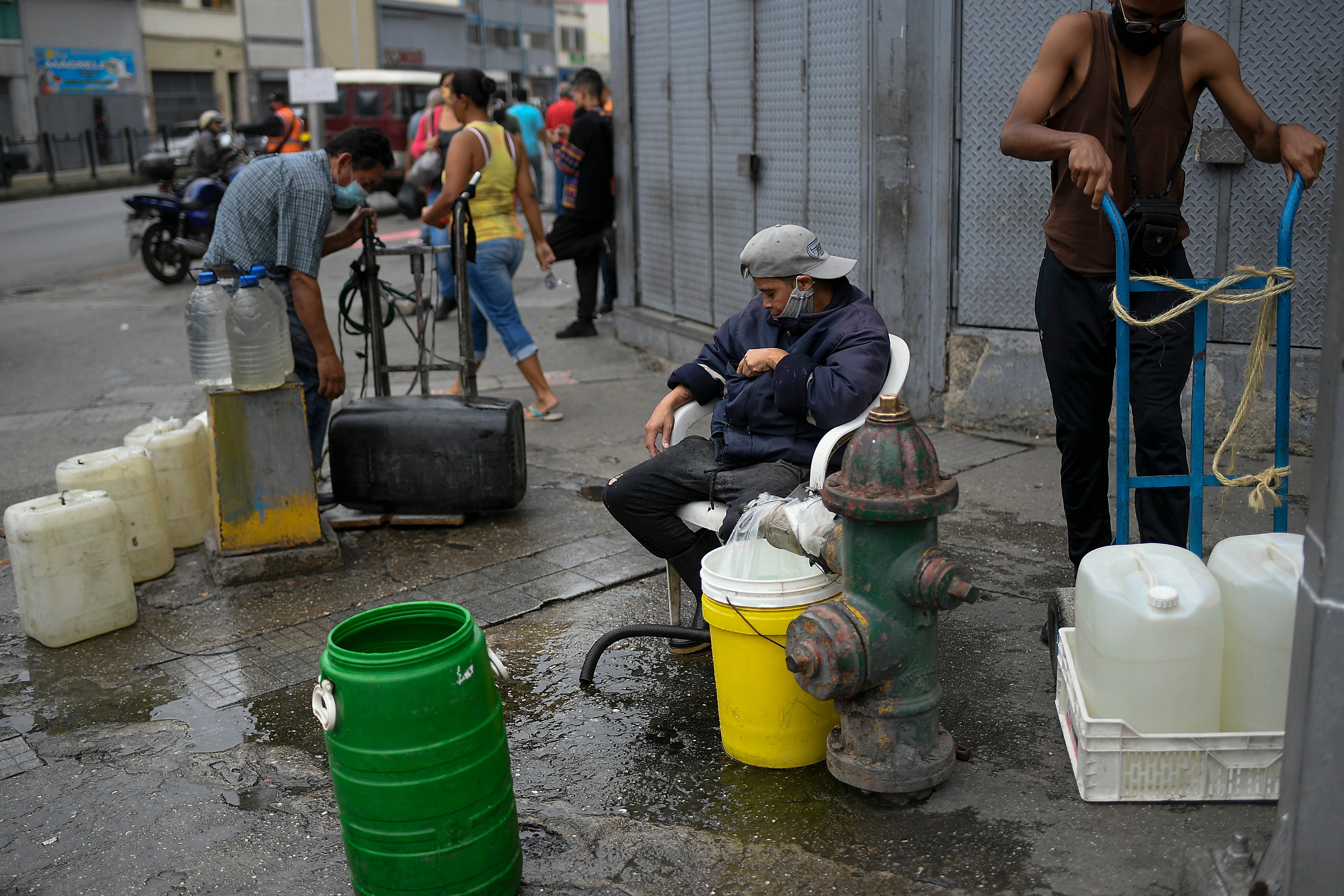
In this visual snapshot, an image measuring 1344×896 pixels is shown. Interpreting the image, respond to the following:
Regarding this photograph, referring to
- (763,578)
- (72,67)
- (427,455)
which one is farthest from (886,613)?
(72,67)

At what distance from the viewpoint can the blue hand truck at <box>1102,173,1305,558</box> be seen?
293 centimetres

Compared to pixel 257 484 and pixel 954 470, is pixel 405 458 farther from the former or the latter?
pixel 954 470

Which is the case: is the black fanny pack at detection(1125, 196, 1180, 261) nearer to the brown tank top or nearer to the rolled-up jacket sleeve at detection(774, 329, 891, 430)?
the brown tank top

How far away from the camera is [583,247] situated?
29.8ft

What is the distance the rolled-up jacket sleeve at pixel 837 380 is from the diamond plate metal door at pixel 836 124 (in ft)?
9.41

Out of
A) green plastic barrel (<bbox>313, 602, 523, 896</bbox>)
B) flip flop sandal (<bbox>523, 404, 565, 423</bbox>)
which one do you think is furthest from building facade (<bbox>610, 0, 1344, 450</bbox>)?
green plastic barrel (<bbox>313, 602, 523, 896</bbox>)

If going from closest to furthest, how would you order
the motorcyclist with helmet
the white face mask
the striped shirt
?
the white face mask < the striped shirt < the motorcyclist with helmet

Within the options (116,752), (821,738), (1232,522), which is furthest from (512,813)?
(1232,522)

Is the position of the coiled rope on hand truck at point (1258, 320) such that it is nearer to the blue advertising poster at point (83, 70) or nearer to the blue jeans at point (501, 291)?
the blue jeans at point (501, 291)

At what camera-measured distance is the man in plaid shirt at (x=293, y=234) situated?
4.75 metres

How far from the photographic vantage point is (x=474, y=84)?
6.45 metres

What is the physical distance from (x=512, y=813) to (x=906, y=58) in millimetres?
4434

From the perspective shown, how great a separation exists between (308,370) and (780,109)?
10.4ft

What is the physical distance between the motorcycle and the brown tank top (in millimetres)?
10852
